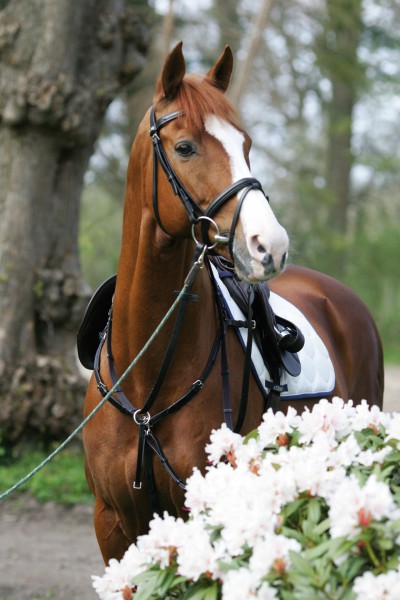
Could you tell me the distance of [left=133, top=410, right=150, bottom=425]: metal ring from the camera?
3205mm

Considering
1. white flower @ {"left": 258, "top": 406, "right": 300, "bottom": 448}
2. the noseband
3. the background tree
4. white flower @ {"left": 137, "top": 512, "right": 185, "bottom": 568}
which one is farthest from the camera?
the background tree

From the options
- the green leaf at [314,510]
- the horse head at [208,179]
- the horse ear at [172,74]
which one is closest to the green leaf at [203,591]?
the green leaf at [314,510]

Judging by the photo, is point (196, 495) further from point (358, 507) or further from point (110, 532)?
point (110, 532)

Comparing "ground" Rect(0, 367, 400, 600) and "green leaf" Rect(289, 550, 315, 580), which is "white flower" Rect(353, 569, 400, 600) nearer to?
"green leaf" Rect(289, 550, 315, 580)

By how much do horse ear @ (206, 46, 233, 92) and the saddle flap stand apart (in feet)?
3.18

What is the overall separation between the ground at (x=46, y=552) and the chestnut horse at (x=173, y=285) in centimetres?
172

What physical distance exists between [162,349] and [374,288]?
15499 mm

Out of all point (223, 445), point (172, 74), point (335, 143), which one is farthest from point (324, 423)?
point (335, 143)

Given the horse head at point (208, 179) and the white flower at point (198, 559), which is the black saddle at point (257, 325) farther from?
the white flower at point (198, 559)

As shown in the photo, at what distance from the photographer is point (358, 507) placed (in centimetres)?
184

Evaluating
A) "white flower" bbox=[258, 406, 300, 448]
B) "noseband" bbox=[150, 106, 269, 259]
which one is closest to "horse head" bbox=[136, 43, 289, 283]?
"noseband" bbox=[150, 106, 269, 259]

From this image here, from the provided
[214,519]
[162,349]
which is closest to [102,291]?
[162,349]

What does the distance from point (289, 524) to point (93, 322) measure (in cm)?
192

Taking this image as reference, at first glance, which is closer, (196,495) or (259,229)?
(196,495)
